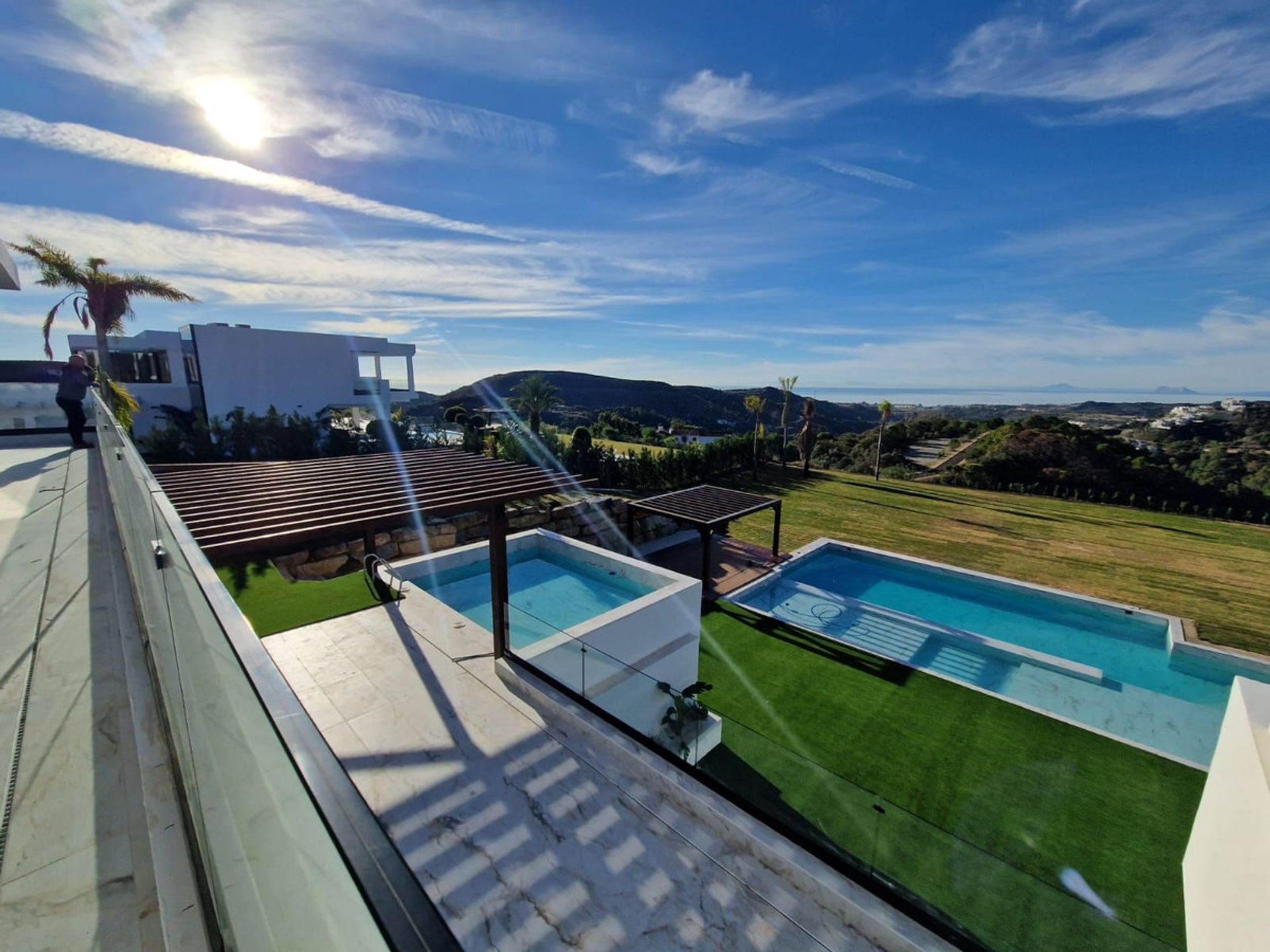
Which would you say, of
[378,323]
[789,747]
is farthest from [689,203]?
[378,323]

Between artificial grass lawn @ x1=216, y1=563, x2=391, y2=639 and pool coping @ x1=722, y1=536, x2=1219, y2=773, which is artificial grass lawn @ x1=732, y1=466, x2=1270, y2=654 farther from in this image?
artificial grass lawn @ x1=216, y1=563, x2=391, y2=639

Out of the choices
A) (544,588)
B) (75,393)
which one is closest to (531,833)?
(544,588)

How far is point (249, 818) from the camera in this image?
2.63ft

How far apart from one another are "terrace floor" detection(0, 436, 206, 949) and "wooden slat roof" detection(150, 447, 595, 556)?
71cm

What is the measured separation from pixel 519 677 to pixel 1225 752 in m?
6.17

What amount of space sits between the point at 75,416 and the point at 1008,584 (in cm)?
1930

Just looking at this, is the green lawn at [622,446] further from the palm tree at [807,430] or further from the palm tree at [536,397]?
the palm tree at [807,430]

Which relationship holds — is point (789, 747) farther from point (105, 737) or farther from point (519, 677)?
point (105, 737)

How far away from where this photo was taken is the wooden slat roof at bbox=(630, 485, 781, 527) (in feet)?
38.8

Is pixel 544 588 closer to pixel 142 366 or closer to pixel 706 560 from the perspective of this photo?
pixel 706 560

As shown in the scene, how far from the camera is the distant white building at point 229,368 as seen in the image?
2106 centimetres

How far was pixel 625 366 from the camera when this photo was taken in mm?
53094

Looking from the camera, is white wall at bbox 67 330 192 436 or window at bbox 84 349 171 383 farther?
window at bbox 84 349 171 383

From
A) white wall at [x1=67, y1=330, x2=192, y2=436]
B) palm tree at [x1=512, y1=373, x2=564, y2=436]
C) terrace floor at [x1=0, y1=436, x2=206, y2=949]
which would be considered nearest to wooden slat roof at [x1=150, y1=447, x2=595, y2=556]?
terrace floor at [x1=0, y1=436, x2=206, y2=949]
